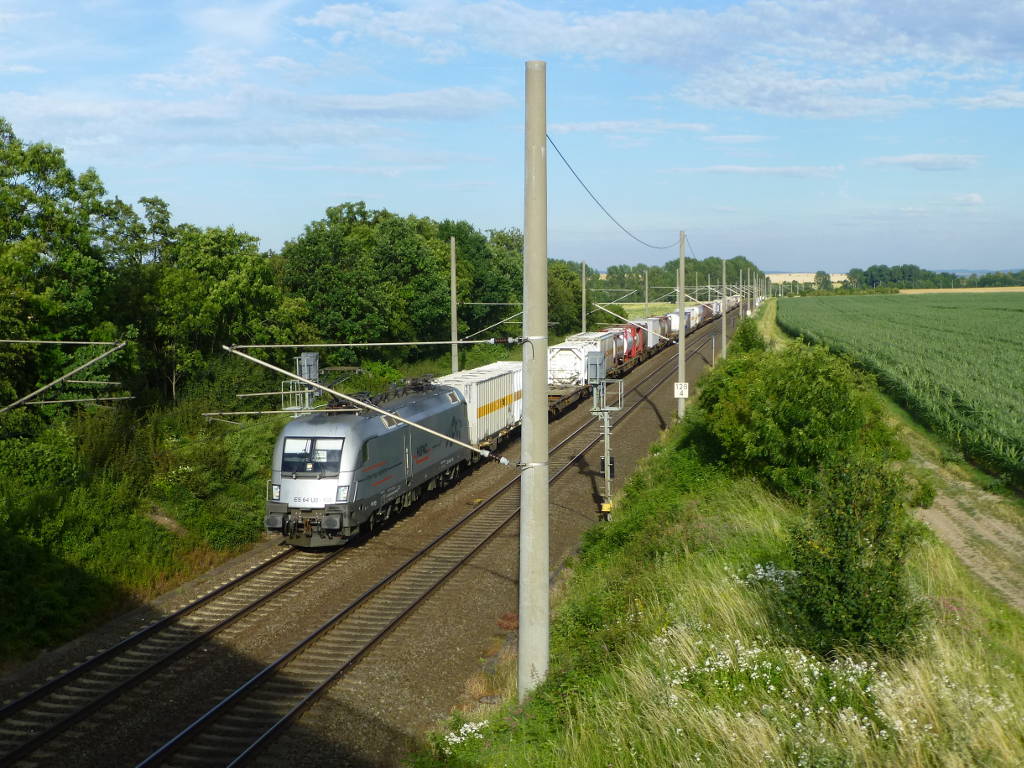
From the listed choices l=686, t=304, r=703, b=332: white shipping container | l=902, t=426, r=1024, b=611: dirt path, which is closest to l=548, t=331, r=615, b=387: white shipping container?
l=902, t=426, r=1024, b=611: dirt path

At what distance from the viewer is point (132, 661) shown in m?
14.3

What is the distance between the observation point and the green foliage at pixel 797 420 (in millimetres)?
20266

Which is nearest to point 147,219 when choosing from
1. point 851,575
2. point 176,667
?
point 176,667

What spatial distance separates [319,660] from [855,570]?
904 centimetres

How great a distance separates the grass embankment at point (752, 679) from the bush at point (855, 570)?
53mm

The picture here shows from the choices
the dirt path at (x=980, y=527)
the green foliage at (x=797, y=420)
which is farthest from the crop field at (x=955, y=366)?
the green foliage at (x=797, y=420)

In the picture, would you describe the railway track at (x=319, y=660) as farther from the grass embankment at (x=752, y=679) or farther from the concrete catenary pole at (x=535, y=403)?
the concrete catenary pole at (x=535, y=403)

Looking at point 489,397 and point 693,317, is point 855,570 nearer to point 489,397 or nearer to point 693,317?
point 489,397

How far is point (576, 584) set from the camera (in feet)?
56.5

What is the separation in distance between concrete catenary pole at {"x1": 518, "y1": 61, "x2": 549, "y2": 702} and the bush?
3.04 m

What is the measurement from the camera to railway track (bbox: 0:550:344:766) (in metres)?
11.9

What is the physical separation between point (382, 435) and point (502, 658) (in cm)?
784

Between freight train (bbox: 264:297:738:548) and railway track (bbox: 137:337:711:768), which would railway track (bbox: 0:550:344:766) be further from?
railway track (bbox: 137:337:711:768)

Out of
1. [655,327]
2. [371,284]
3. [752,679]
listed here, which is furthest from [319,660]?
[655,327]
